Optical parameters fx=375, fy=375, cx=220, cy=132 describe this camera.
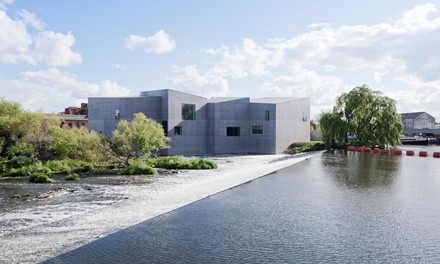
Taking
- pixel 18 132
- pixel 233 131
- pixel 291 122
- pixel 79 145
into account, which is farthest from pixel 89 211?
pixel 291 122

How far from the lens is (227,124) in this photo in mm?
53594

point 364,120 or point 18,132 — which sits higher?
point 364,120

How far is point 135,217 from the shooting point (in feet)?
49.6

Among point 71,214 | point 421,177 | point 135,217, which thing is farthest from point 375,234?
point 421,177

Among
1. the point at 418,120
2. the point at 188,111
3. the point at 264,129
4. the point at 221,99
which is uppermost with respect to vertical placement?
the point at 418,120

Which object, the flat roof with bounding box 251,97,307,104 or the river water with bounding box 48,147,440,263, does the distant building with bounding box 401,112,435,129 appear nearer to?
the flat roof with bounding box 251,97,307,104

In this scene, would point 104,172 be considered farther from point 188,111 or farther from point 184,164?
point 188,111

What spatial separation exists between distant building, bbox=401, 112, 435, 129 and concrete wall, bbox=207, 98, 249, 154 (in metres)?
94.3

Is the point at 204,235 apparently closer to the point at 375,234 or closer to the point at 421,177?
the point at 375,234

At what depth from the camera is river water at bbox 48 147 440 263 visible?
418 inches

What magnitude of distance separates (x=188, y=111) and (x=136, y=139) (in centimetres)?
1919

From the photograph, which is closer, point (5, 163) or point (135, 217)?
point (135, 217)

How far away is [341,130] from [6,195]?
146 feet

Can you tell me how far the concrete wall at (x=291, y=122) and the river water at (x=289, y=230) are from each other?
32358 mm
